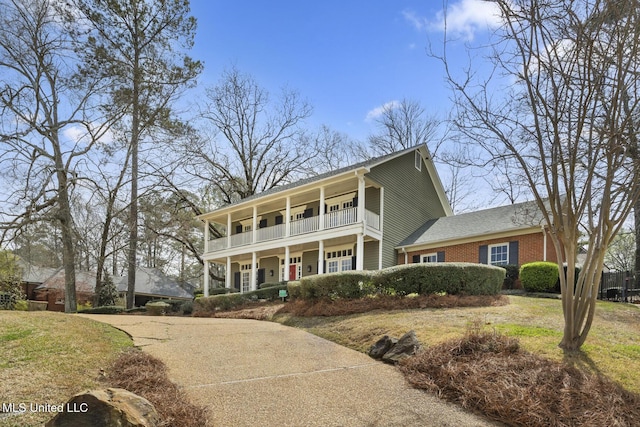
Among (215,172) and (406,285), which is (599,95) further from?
(215,172)

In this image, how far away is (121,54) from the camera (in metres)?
20.0

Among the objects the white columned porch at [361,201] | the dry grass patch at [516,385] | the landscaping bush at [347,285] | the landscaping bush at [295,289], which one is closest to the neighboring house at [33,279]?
the landscaping bush at [295,289]

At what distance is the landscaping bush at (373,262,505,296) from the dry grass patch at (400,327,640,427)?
4.95m

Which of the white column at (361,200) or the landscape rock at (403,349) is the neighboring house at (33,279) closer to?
the white column at (361,200)

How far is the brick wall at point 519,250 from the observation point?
657 inches

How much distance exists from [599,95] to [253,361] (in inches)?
266

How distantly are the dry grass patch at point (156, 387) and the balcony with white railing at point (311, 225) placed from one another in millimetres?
13048

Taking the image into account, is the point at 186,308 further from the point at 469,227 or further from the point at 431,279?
the point at 469,227

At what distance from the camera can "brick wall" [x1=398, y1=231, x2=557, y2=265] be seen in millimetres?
16688

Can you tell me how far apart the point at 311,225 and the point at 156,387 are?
15301mm

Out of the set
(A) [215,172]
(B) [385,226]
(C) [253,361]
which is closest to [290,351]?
(C) [253,361]

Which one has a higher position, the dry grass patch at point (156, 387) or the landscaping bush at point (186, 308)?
the dry grass patch at point (156, 387)

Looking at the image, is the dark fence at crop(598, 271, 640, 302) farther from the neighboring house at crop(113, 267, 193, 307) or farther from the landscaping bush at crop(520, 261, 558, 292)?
the neighboring house at crop(113, 267, 193, 307)

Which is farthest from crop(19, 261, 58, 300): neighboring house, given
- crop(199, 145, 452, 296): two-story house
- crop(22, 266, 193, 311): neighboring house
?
crop(199, 145, 452, 296): two-story house
